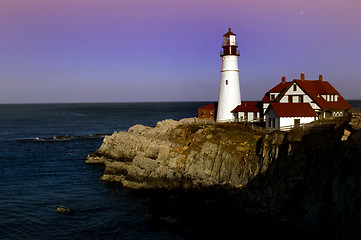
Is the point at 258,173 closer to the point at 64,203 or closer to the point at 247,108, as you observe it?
the point at 247,108

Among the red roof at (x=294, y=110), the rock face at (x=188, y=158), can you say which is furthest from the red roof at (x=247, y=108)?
the red roof at (x=294, y=110)

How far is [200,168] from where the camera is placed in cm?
3703

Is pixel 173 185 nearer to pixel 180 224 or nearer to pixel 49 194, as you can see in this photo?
pixel 180 224

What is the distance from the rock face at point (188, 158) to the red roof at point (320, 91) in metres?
10.8

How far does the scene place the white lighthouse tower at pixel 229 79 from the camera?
5016cm

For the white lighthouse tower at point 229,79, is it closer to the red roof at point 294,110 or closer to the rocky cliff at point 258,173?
the rocky cliff at point 258,173

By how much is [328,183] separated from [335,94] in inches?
1052

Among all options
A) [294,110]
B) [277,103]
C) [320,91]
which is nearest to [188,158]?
[277,103]

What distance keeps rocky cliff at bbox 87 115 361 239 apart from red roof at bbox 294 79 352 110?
1067 centimetres

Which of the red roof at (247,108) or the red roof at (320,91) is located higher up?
the red roof at (320,91)

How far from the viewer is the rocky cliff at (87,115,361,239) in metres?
22.9

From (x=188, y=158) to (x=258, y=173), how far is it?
9323 millimetres

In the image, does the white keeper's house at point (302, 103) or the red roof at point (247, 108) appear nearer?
the white keeper's house at point (302, 103)

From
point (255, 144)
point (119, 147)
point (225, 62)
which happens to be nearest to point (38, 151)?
point (119, 147)
